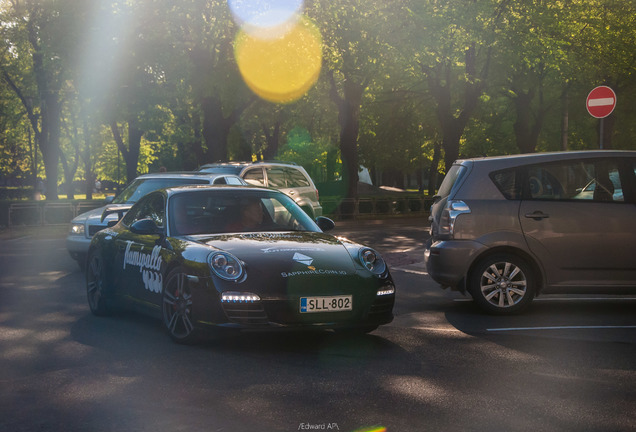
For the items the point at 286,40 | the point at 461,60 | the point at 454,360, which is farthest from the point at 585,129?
the point at 454,360

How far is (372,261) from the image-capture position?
27.5ft

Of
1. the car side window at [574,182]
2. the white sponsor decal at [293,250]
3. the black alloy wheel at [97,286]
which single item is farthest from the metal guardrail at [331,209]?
the white sponsor decal at [293,250]

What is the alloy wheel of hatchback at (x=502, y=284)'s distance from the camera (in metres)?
10.2

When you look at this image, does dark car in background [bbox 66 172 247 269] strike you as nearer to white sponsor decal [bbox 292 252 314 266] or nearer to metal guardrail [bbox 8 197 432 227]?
white sponsor decal [bbox 292 252 314 266]

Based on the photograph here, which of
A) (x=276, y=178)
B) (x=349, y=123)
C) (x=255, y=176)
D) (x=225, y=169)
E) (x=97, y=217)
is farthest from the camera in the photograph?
(x=349, y=123)

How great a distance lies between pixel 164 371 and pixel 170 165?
76866 mm

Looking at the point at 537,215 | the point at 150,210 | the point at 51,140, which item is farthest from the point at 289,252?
the point at 51,140

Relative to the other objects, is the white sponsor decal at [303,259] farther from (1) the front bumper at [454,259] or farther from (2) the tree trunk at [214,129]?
(2) the tree trunk at [214,129]

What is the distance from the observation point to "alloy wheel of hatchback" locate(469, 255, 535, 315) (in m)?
10.2

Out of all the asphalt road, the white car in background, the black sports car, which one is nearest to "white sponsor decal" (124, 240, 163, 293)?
the black sports car

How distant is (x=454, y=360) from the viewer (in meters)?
7.45

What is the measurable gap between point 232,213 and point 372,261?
5.34 feet

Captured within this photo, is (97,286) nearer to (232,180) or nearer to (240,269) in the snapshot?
(240,269)

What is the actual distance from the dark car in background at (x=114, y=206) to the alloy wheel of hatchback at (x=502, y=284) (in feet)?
22.4
